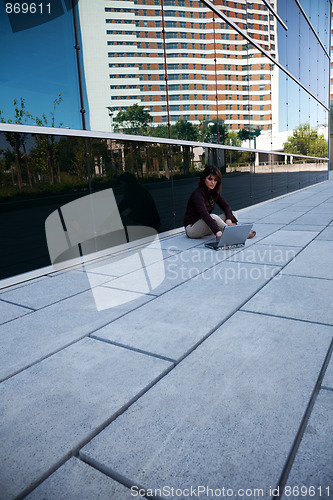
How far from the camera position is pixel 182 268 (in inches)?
192

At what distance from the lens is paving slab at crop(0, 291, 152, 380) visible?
262cm

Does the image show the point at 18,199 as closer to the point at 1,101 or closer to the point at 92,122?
the point at 1,101

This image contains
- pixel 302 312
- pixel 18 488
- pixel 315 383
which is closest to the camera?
pixel 18 488

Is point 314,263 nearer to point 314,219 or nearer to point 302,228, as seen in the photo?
point 302,228

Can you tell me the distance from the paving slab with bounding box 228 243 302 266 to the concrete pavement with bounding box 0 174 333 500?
0.75m

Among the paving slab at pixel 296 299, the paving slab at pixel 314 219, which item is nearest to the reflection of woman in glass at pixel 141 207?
the paving slab at pixel 296 299

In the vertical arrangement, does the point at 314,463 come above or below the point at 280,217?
below

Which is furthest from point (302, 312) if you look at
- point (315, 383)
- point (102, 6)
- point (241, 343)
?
point (102, 6)

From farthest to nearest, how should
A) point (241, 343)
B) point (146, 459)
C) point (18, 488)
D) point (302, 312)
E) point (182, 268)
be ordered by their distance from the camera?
point (182, 268) → point (302, 312) → point (241, 343) → point (146, 459) → point (18, 488)

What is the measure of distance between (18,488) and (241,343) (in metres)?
1.69

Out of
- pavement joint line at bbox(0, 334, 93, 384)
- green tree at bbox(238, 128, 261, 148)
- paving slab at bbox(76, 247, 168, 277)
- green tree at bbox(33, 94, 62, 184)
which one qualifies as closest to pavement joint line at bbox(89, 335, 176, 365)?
pavement joint line at bbox(0, 334, 93, 384)

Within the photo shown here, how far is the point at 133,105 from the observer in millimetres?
6703

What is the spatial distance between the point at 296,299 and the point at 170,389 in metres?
1.89

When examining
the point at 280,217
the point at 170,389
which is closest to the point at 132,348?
the point at 170,389
